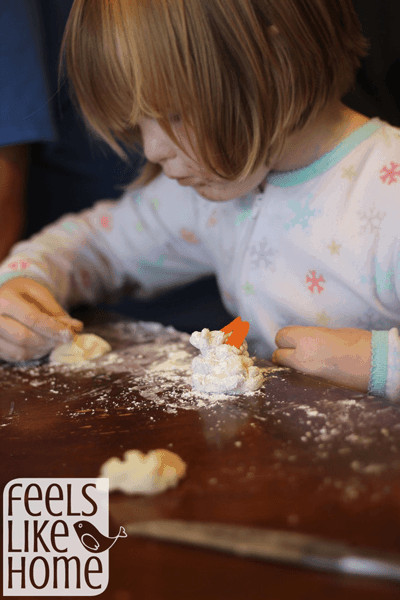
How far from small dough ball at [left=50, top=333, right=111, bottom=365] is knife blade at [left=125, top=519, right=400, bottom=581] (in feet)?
1.43

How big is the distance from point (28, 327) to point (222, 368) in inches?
14.0

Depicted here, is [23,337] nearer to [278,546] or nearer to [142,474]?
[142,474]

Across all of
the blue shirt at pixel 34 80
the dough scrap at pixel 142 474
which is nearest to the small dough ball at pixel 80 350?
the dough scrap at pixel 142 474

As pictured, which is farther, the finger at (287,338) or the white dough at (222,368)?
the finger at (287,338)

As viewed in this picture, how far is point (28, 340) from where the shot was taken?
0.86 metres

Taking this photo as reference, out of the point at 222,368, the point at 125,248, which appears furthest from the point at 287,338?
the point at 125,248

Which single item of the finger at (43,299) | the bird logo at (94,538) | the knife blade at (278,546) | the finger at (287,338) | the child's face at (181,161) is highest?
the child's face at (181,161)

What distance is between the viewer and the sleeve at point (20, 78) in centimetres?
113

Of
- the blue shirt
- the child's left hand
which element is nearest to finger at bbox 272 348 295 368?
the child's left hand

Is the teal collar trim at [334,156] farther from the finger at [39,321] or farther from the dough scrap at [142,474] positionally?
the dough scrap at [142,474]

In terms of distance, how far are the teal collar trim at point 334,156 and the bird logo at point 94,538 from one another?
63cm

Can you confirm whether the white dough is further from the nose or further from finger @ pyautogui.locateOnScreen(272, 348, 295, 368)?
the nose

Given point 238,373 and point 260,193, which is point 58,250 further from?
point 238,373

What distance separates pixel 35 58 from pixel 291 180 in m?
0.56
